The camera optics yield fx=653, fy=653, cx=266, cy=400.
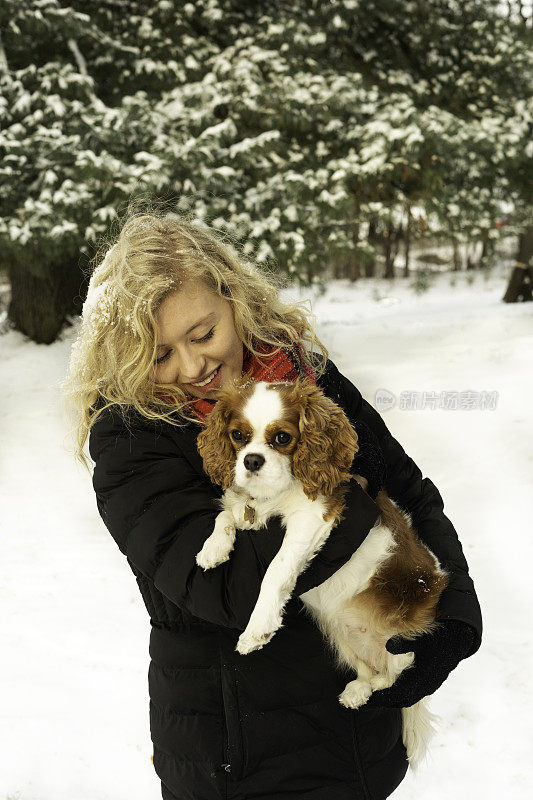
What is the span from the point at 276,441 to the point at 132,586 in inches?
183

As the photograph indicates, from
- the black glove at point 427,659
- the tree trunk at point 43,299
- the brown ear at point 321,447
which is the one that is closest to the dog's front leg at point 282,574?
the brown ear at point 321,447

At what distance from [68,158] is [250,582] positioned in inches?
333

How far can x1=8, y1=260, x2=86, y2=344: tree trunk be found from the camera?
461 inches

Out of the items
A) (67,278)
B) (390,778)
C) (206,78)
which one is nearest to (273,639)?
(390,778)

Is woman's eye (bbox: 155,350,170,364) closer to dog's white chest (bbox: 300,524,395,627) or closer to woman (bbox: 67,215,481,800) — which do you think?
woman (bbox: 67,215,481,800)

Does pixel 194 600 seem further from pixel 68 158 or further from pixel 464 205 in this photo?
pixel 464 205

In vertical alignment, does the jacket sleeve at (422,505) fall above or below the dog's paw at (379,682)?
above

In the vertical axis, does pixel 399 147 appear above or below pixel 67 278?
above

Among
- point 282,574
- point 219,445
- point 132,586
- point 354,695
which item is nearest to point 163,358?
point 219,445

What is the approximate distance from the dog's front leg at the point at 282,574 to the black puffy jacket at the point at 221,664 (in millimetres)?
55

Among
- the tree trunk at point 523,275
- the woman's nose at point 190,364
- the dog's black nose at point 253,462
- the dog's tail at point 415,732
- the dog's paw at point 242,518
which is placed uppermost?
the woman's nose at point 190,364

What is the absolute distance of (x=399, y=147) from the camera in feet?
31.4

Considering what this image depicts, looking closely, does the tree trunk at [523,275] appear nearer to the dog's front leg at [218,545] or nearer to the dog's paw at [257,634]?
the dog's front leg at [218,545]

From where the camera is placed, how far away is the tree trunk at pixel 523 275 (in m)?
14.9
